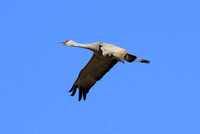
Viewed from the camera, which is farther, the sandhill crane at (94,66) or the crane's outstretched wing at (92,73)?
the crane's outstretched wing at (92,73)

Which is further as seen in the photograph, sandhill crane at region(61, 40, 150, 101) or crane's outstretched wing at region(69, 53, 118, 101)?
crane's outstretched wing at region(69, 53, 118, 101)

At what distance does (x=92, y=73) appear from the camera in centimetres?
1741

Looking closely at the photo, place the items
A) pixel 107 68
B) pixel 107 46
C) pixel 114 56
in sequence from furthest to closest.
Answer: pixel 107 68 < pixel 107 46 < pixel 114 56

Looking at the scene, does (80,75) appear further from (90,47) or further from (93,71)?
(90,47)

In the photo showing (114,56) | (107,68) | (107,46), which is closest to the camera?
(114,56)

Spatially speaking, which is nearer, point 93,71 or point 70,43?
point 70,43

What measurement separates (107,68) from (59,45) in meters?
2.55

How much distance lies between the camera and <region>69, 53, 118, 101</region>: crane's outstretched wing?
1676 centimetres

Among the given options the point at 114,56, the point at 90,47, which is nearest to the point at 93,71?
the point at 90,47

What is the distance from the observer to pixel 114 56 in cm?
1303

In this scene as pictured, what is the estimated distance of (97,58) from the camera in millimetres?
16547

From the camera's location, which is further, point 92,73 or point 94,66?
point 92,73

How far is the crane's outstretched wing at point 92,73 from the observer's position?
1676cm

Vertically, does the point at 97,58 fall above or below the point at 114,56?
above
